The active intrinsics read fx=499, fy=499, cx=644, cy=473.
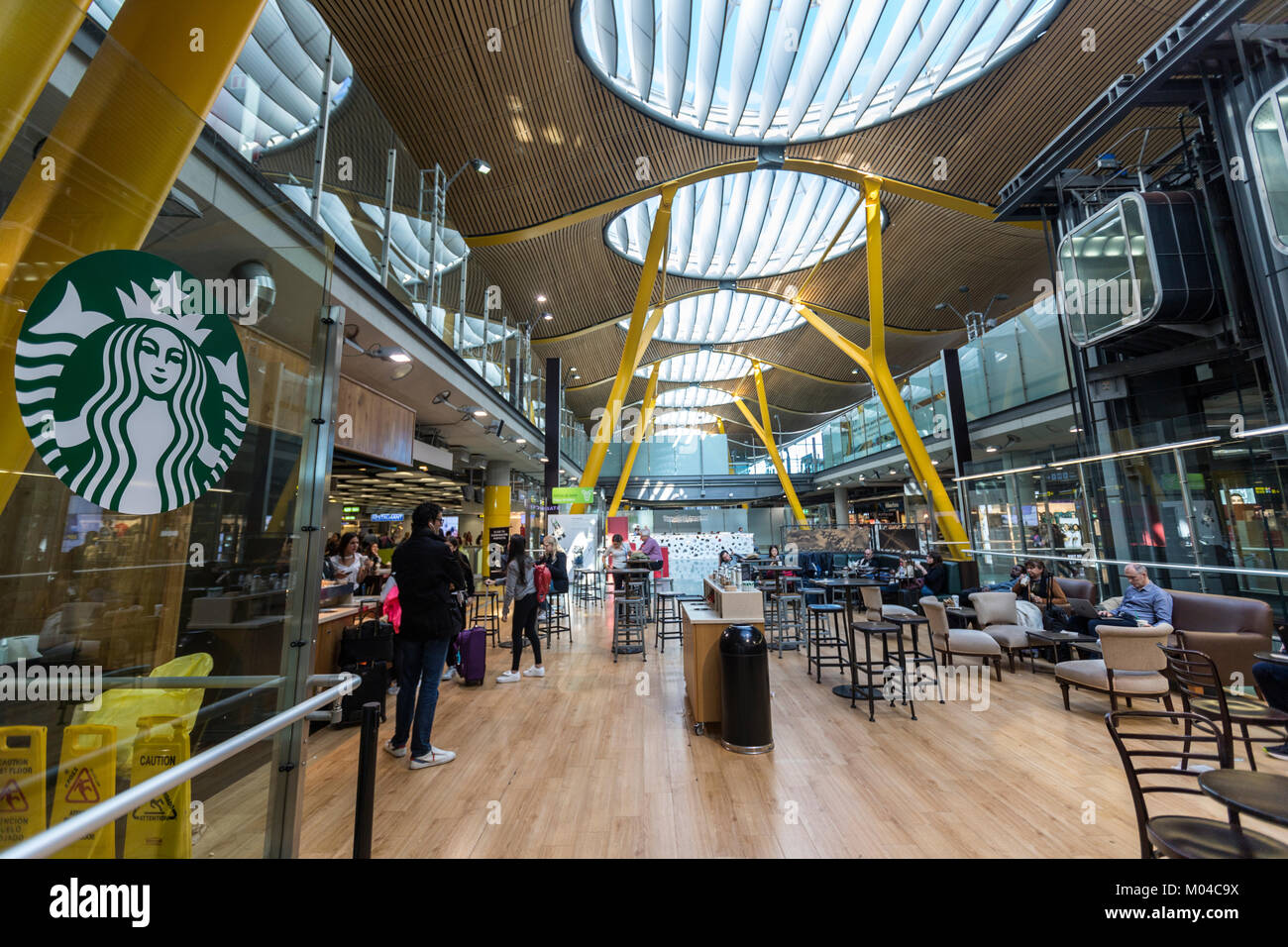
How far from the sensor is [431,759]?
3564 mm

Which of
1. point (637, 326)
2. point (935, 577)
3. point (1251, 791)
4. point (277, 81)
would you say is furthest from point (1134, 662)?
point (637, 326)

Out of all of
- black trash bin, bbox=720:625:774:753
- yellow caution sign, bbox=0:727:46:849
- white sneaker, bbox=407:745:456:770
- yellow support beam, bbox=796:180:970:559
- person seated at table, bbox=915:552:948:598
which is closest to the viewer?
yellow caution sign, bbox=0:727:46:849

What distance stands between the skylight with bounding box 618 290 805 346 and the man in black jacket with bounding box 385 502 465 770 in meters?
17.7

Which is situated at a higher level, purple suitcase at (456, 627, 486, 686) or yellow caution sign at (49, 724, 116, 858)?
yellow caution sign at (49, 724, 116, 858)

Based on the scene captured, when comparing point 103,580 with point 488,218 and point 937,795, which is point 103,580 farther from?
point 488,218

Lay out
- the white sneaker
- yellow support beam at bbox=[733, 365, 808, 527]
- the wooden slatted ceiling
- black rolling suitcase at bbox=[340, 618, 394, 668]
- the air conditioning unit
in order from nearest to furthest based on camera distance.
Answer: the white sneaker
black rolling suitcase at bbox=[340, 618, 394, 668]
the air conditioning unit
the wooden slatted ceiling
yellow support beam at bbox=[733, 365, 808, 527]

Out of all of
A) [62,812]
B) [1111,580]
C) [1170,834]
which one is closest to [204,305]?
[62,812]

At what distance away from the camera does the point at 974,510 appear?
10359 millimetres

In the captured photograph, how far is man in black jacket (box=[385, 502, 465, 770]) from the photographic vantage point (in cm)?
355

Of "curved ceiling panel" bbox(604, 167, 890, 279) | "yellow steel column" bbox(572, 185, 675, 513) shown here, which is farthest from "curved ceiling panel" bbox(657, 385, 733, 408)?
"yellow steel column" bbox(572, 185, 675, 513)

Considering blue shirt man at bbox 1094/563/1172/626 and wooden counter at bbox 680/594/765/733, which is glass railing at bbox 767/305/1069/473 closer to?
blue shirt man at bbox 1094/563/1172/626

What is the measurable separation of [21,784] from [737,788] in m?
3.14

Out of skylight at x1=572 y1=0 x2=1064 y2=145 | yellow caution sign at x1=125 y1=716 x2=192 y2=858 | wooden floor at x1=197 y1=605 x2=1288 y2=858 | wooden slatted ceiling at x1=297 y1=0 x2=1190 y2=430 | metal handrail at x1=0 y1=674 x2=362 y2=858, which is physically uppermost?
skylight at x1=572 y1=0 x2=1064 y2=145

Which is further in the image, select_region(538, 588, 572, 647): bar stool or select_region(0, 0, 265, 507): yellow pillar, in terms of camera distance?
select_region(538, 588, 572, 647): bar stool
